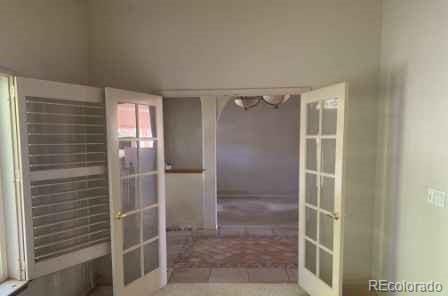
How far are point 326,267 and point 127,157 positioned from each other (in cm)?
219

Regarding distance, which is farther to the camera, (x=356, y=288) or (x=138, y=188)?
(x=356, y=288)

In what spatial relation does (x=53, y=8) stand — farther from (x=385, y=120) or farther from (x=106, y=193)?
(x=385, y=120)

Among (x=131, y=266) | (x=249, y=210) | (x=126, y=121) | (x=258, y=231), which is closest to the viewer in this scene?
(x=126, y=121)

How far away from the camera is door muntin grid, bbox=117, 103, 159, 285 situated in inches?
106

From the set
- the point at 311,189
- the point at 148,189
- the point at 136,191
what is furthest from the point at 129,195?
the point at 311,189

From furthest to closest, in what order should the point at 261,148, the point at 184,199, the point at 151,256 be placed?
the point at 261,148, the point at 184,199, the point at 151,256

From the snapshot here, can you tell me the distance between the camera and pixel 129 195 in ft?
9.13

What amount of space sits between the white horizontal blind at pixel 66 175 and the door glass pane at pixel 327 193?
2.10 meters

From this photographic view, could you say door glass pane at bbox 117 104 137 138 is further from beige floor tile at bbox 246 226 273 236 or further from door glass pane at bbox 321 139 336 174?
beige floor tile at bbox 246 226 273 236

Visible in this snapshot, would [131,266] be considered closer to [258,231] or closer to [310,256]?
[310,256]

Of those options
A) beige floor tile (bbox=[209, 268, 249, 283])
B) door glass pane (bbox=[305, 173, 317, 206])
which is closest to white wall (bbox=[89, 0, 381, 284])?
door glass pane (bbox=[305, 173, 317, 206])

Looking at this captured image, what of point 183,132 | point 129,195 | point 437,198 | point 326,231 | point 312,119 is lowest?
point 326,231

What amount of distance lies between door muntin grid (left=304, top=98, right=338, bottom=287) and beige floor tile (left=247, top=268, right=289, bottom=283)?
1.58 feet

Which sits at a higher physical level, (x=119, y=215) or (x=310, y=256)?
(x=119, y=215)
